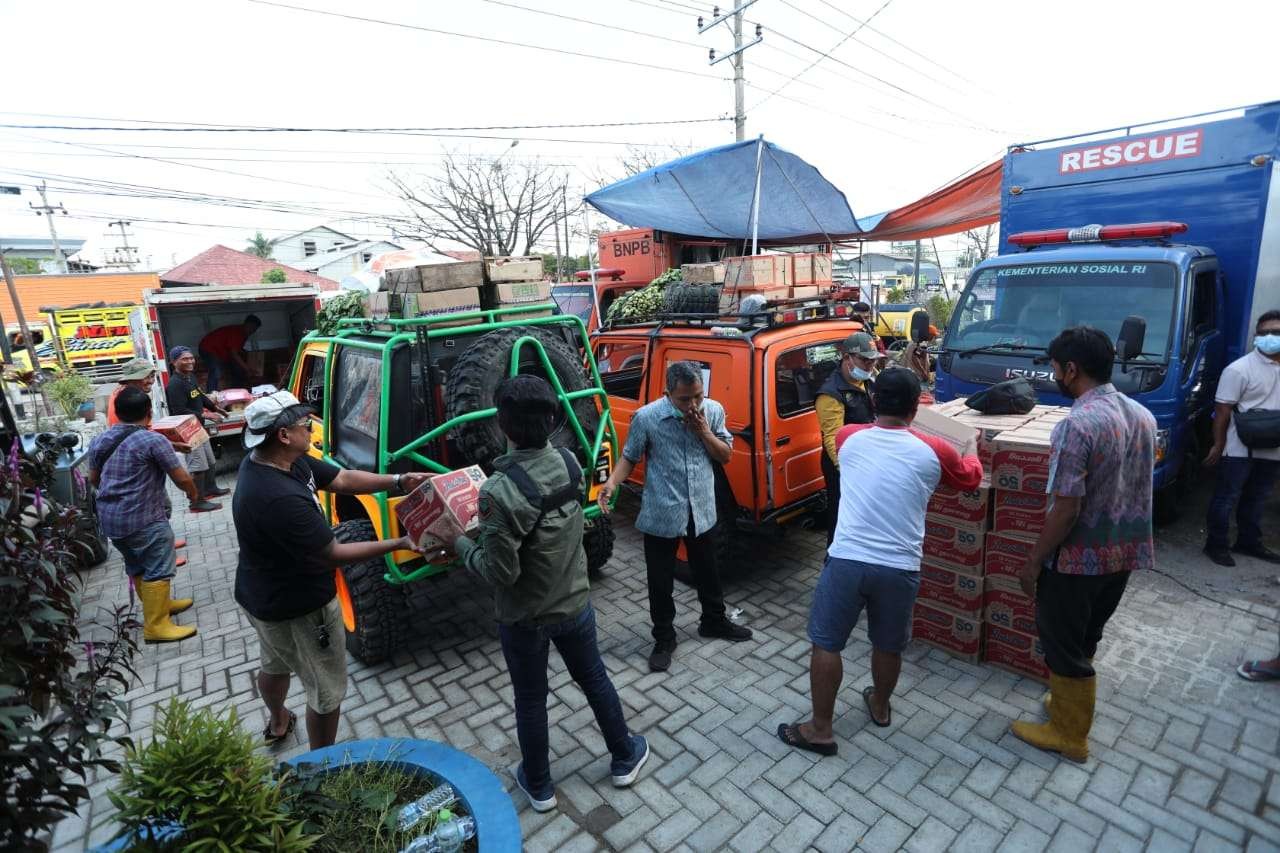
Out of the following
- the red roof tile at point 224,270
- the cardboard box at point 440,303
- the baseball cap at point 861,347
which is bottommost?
the baseball cap at point 861,347

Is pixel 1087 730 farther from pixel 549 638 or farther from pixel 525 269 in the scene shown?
pixel 525 269

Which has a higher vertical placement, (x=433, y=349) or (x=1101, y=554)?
(x=433, y=349)

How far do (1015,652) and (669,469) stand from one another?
2.24 m

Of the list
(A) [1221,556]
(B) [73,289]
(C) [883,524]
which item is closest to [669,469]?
(C) [883,524]

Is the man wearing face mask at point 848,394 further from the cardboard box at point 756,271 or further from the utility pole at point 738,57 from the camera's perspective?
the utility pole at point 738,57

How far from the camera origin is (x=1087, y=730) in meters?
3.02

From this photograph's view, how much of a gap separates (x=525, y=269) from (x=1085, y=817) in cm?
465

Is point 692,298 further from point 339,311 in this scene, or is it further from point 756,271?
point 339,311

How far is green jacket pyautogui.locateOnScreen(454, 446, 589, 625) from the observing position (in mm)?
2527

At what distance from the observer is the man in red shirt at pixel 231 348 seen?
10578 millimetres

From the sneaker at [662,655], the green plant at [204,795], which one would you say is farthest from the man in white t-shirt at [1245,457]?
the green plant at [204,795]

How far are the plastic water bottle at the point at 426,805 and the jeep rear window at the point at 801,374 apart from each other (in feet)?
10.7

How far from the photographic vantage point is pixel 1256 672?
3576mm

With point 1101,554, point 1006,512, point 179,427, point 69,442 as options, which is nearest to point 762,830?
point 1101,554
